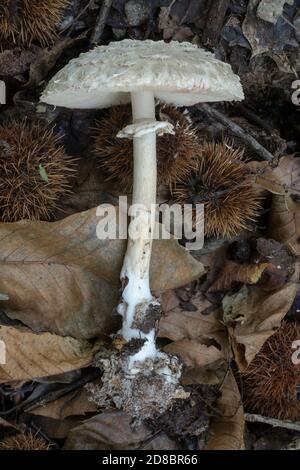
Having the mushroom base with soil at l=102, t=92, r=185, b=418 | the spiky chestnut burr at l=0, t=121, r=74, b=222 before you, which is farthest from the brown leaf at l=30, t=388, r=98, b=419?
the spiky chestnut burr at l=0, t=121, r=74, b=222

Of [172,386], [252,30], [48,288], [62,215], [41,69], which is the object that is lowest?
[172,386]

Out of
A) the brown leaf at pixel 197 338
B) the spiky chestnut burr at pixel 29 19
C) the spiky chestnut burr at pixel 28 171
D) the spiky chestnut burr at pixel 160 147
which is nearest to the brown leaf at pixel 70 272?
the spiky chestnut burr at pixel 28 171

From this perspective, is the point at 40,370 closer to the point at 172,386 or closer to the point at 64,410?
the point at 64,410

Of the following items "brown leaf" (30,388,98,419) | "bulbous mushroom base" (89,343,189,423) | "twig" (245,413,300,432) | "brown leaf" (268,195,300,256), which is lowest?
"twig" (245,413,300,432)

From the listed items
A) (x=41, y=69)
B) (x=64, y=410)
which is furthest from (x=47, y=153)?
(x=64, y=410)

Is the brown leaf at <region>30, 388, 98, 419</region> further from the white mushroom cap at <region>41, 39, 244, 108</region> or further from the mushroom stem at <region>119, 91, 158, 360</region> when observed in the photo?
the white mushroom cap at <region>41, 39, 244, 108</region>

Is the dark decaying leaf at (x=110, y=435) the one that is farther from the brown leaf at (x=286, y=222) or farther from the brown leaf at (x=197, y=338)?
the brown leaf at (x=286, y=222)

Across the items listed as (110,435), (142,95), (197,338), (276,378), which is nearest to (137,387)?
(110,435)
